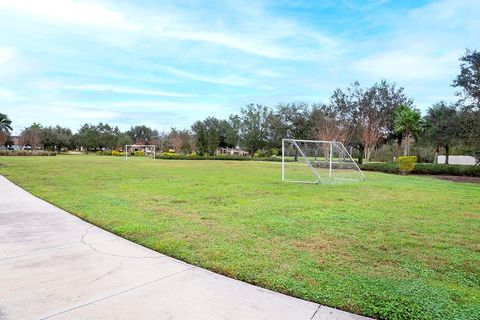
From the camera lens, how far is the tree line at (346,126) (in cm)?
2334

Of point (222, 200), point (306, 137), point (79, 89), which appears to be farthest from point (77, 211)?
point (306, 137)

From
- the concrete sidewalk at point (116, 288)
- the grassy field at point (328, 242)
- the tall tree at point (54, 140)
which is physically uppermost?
the tall tree at point (54, 140)

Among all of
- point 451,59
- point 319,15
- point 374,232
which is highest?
point 451,59

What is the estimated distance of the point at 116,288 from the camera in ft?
10.3

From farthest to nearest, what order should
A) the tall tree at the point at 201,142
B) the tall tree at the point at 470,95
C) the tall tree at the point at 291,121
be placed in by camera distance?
the tall tree at the point at 201,142 < the tall tree at the point at 291,121 < the tall tree at the point at 470,95

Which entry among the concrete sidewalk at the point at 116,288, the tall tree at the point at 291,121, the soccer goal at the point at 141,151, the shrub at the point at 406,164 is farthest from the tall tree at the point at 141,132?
the concrete sidewalk at the point at 116,288

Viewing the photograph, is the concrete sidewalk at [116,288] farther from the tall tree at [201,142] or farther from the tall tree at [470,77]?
the tall tree at [201,142]

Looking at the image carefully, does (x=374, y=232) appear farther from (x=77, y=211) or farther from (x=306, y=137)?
(x=306, y=137)

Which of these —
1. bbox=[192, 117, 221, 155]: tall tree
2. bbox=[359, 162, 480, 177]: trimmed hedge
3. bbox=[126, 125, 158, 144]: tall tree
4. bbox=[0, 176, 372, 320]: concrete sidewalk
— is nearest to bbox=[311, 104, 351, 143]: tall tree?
bbox=[359, 162, 480, 177]: trimmed hedge

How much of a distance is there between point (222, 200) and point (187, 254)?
479 centimetres

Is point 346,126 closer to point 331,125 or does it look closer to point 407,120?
point 331,125

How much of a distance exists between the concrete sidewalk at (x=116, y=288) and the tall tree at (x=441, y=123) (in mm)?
30284

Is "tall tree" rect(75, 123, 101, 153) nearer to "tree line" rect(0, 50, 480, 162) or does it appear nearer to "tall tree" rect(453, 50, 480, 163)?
"tree line" rect(0, 50, 480, 162)

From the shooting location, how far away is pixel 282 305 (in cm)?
288
